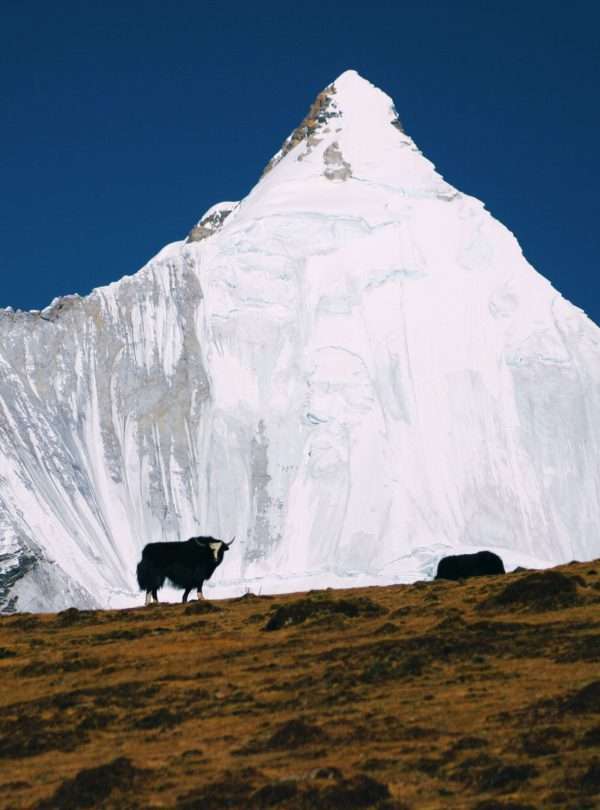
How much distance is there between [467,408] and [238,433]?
21063 mm

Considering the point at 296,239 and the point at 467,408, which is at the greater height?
the point at 296,239

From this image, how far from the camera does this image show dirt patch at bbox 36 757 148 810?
2400 cm

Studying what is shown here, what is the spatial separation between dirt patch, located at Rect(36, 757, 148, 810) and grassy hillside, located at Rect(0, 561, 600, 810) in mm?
37

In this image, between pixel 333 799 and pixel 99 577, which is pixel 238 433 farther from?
pixel 333 799

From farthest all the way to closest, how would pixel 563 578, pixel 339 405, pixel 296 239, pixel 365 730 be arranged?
1. pixel 296 239
2. pixel 339 405
3. pixel 563 578
4. pixel 365 730

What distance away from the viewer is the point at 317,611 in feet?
132

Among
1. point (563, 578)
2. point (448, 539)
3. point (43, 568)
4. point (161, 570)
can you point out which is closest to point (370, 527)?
point (448, 539)

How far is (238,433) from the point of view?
15112 centimetres

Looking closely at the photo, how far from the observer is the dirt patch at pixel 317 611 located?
39.3 m

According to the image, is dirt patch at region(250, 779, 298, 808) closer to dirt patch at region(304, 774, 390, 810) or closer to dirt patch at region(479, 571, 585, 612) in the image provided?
dirt patch at region(304, 774, 390, 810)

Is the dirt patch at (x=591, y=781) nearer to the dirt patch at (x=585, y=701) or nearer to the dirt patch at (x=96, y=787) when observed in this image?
the dirt patch at (x=585, y=701)

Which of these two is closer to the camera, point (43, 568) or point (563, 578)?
point (563, 578)

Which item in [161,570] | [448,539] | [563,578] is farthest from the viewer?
[448,539]

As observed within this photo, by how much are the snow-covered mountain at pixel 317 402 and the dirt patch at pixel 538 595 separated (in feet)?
294
